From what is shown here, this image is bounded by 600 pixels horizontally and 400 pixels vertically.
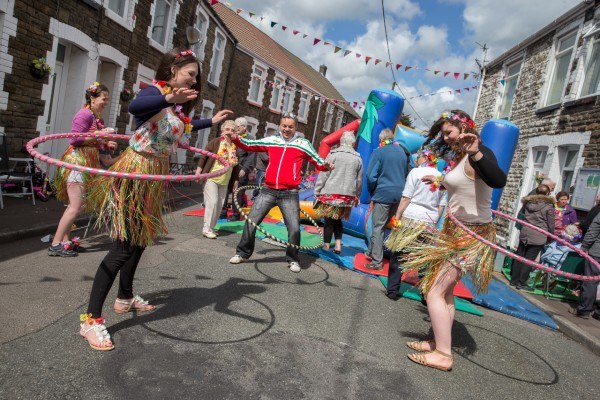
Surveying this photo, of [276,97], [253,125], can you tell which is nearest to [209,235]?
[253,125]

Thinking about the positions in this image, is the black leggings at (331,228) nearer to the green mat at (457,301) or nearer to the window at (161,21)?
the green mat at (457,301)

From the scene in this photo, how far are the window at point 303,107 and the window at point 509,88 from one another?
16735mm

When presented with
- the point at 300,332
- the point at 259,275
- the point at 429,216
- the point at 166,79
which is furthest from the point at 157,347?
the point at 429,216

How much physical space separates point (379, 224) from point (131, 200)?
4152 mm

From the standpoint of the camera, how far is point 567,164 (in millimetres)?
11391

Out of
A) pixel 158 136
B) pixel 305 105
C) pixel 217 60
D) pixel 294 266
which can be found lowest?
pixel 294 266

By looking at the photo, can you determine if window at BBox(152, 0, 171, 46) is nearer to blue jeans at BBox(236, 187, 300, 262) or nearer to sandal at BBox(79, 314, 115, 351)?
blue jeans at BBox(236, 187, 300, 262)

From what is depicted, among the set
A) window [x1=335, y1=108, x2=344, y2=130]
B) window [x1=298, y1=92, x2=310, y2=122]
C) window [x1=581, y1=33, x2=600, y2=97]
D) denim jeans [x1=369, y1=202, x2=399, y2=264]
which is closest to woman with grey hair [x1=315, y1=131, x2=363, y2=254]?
denim jeans [x1=369, y1=202, x2=399, y2=264]

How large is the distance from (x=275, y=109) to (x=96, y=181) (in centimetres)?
2435

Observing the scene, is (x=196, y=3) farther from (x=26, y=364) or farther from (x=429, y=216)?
(x=26, y=364)

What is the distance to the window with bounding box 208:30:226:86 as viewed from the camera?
1885 cm

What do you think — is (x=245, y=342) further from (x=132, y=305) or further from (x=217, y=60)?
(x=217, y=60)

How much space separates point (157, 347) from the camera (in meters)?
3.09

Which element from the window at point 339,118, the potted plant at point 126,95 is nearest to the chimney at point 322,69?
the window at point 339,118
